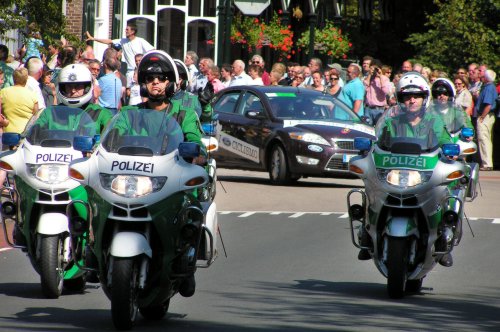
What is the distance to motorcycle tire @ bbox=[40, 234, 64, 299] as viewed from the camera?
1069 cm

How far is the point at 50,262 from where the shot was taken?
10.7m

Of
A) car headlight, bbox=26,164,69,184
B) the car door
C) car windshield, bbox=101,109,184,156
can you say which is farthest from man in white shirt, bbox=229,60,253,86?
car windshield, bbox=101,109,184,156

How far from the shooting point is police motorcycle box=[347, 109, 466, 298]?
11.2 metres

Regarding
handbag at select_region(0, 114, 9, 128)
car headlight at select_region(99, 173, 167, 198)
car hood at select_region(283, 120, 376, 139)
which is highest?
car headlight at select_region(99, 173, 167, 198)

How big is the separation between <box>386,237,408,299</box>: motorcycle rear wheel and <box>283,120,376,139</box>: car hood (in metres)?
11.0

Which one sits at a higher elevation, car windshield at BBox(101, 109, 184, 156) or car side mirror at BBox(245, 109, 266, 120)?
car windshield at BBox(101, 109, 184, 156)

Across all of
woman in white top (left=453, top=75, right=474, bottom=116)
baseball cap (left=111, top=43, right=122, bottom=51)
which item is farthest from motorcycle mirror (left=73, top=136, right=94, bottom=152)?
woman in white top (left=453, top=75, right=474, bottom=116)

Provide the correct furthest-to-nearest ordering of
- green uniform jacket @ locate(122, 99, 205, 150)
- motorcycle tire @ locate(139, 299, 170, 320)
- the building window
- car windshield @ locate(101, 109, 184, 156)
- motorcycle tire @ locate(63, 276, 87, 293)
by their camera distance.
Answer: the building window
motorcycle tire @ locate(63, 276, 87, 293)
motorcycle tire @ locate(139, 299, 170, 320)
green uniform jacket @ locate(122, 99, 205, 150)
car windshield @ locate(101, 109, 184, 156)

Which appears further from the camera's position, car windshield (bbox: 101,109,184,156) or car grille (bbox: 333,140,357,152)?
car grille (bbox: 333,140,357,152)

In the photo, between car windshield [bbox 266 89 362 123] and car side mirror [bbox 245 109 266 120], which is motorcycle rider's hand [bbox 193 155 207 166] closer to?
car windshield [bbox 266 89 362 123]

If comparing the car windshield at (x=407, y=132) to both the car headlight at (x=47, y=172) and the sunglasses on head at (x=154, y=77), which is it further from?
the car headlight at (x=47, y=172)

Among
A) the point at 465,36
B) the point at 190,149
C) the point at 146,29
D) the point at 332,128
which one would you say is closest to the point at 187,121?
the point at 190,149

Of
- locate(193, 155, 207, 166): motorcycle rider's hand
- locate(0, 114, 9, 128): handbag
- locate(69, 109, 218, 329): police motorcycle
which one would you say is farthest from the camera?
locate(0, 114, 9, 128): handbag

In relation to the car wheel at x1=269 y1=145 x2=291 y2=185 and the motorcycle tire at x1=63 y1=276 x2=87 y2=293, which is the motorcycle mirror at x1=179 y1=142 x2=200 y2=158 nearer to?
the motorcycle tire at x1=63 y1=276 x2=87 y2=293
